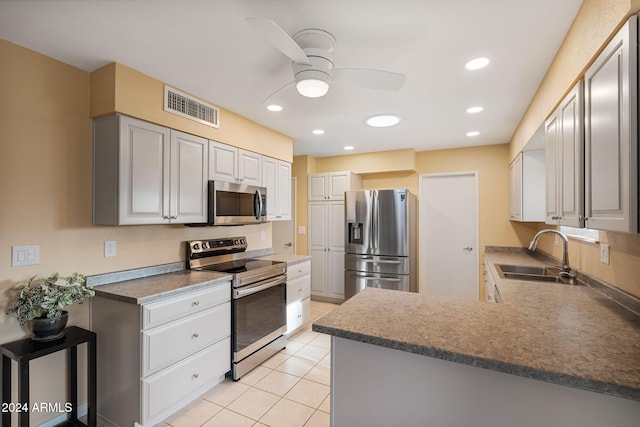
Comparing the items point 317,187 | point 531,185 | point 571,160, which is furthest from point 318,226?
point 571,160

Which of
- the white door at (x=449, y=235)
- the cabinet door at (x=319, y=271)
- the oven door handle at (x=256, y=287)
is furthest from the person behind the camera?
the cabinet door at (x=319, y=271)

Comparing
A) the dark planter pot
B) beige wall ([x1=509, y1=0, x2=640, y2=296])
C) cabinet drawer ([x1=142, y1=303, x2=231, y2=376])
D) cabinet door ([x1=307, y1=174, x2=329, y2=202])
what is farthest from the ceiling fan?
cabinet door ([x1=307, y1=174, x2=329, y2=202])

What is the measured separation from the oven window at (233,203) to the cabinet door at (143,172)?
52 cm

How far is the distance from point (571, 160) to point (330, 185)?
354 centimetres

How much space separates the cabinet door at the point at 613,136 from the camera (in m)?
0.97

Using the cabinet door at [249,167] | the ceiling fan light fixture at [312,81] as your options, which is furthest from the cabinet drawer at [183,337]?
the ceiling fan light fixture at [312,81]

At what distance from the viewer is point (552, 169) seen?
1.83m

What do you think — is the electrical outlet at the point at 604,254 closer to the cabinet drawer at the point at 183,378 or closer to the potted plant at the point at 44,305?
the cabinet drawer at the point at 183,378

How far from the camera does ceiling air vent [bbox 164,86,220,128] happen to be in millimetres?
2358

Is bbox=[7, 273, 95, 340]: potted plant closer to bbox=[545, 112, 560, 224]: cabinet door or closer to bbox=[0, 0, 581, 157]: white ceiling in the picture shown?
bbox=[0, 0, 581, 157]: white ceiling

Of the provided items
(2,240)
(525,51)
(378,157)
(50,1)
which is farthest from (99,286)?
(378,157)

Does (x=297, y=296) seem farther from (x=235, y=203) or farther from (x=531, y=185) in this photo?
(x=531, y=185)

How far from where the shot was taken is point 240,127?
3105 millimetres

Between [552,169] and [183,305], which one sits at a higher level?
[552,169]
